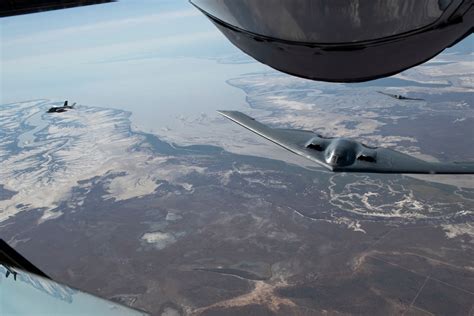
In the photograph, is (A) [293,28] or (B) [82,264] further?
(B) [82,264]

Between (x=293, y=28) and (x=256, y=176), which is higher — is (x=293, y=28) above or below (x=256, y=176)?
above

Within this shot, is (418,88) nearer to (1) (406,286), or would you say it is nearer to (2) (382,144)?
(2) (382,144)

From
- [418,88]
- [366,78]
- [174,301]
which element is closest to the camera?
[366,78]

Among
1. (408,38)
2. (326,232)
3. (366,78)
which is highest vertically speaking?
(408,38)

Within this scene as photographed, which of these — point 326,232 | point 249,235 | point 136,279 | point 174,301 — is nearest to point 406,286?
point 326,232

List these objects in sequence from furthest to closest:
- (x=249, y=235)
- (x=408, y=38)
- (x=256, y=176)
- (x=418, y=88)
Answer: (x=418, y=88) → (x=256, y=176) → (x=249, y=235) → (x=408, y=38)

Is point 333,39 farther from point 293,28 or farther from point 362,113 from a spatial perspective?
point 362,113

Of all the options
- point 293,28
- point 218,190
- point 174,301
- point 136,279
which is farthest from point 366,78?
point 218,190
